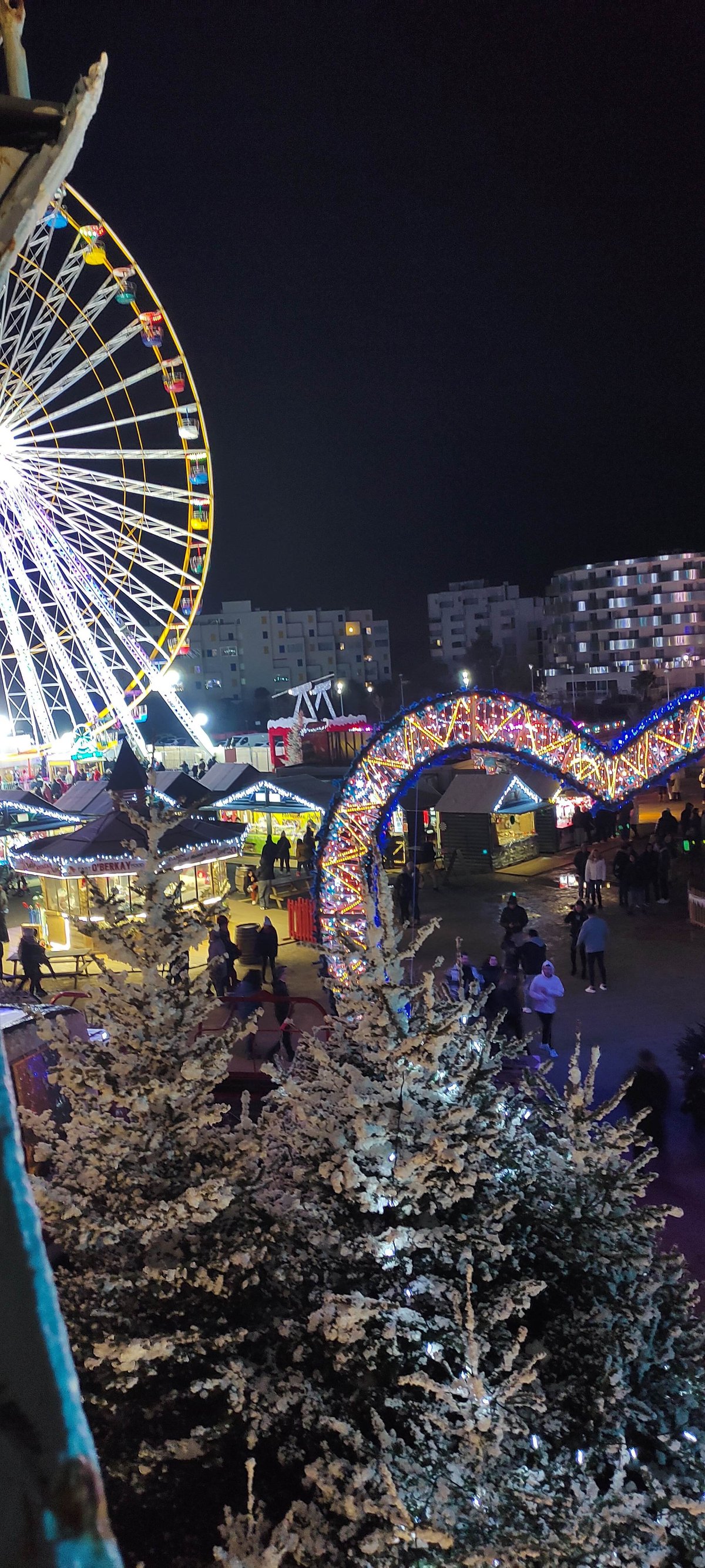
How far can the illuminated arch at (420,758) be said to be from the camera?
9.68 m

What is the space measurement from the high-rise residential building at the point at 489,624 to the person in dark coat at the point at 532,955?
82.2 metres

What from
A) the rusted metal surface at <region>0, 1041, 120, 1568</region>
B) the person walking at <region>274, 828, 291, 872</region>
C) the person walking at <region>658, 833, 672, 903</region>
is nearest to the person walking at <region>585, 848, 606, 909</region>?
the person walking at <region>658, 833, 672, 903</region>

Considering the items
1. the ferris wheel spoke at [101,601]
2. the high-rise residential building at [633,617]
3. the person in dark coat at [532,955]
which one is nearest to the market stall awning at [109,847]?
the person in dark coat at [532,955]

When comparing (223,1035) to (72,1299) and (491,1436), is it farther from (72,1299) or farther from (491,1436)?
(491,1436)

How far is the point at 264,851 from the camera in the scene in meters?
17.5

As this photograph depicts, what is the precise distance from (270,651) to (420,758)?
83.5 m

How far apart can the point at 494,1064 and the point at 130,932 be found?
1.70 meters

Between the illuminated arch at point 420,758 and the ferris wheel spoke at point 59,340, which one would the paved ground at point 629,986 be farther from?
the ferris wheel spoke at point 59,340

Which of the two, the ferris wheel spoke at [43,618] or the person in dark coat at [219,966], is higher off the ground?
the ferris wheel spoke at [43,618]

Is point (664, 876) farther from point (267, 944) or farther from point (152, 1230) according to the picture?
point (152, 1230)

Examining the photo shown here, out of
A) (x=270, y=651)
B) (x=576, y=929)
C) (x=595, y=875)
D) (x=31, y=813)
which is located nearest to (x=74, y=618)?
(x=31, y=813)

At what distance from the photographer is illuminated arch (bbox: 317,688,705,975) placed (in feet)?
31.8

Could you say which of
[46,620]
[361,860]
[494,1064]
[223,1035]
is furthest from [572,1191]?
[46,620]

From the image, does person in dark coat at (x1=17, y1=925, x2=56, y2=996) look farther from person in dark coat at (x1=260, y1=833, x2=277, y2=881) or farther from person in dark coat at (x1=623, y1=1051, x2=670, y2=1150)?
person in dark coat at (x1=623, y1=1051, x2=670, y2=1150)
